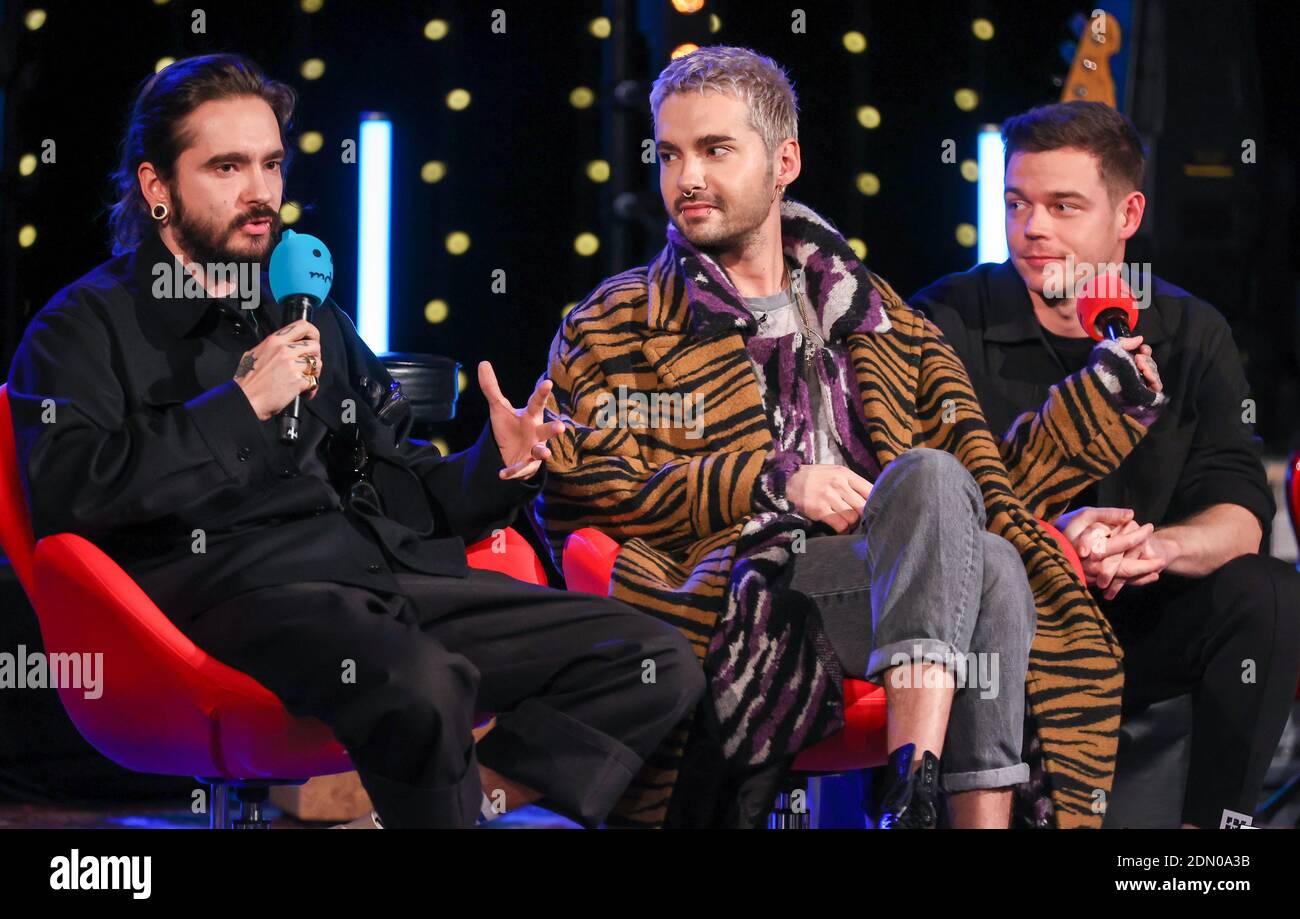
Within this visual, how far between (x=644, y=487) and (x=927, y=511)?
498mm

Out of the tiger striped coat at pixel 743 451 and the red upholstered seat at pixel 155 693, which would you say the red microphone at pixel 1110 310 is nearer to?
the tiger striped coat at pixel 743 451

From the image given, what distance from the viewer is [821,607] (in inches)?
101

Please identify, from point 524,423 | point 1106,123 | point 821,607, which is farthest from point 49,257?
point 1106,123

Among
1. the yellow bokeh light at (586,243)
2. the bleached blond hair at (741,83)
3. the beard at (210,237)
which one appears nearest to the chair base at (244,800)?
the beard at (210,237)

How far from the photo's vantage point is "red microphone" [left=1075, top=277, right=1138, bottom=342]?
2920mm

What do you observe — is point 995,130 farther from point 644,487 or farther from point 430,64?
point 644,487

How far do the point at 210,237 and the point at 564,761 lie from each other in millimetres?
999

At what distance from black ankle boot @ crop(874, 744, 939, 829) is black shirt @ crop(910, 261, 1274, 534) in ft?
2.85

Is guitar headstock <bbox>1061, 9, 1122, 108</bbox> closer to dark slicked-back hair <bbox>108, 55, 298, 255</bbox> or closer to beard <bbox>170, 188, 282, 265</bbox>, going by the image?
dark slicked-back hair <bbox>108, 55, 298, 255</bbox>

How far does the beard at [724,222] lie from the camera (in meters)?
2.90

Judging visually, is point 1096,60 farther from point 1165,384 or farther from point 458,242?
point 458,242

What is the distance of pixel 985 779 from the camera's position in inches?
95.2

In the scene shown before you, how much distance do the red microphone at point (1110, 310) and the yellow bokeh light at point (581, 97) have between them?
4.17 feet
